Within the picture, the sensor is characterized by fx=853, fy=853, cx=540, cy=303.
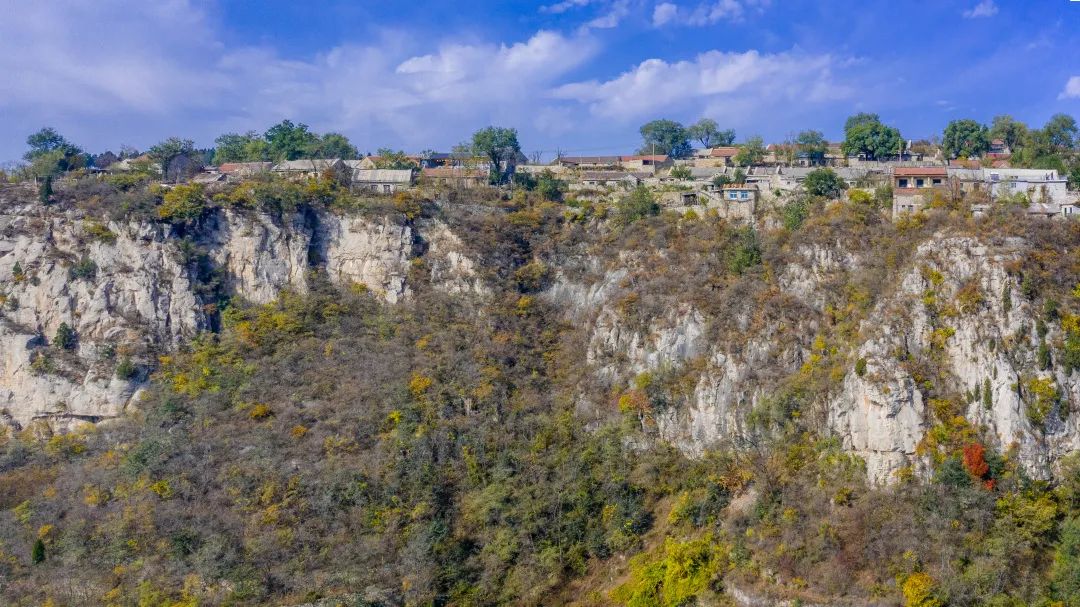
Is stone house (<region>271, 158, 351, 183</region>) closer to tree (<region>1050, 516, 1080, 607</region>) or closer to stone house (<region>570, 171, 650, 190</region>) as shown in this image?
stone house (<region>570, 171, 650, 190</region>)

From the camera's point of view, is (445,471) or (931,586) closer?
(931,586)

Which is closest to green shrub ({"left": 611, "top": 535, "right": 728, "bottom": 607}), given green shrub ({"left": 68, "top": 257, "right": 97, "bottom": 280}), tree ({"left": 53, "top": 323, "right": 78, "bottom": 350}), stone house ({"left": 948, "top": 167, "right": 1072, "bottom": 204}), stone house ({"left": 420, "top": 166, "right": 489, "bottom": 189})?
stone house ({"left": 948, "top": 167, "right": 1072, "bottom": 204})


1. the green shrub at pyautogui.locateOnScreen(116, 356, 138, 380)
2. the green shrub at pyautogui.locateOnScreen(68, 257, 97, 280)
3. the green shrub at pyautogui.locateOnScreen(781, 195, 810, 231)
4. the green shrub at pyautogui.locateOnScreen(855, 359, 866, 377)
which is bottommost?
the green shrub at pyautogui.locateOnScreen(116, 356, 138, 380)

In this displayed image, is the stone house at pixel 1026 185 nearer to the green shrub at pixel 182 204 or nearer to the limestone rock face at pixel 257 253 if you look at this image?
the limestone rock face at pixel 257 253

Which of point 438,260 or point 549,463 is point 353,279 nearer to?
point 438,260

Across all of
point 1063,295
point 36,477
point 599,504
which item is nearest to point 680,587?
point 599,504

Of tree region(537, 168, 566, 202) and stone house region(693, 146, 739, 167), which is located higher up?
stone house region(693, 146, 739, 167)
